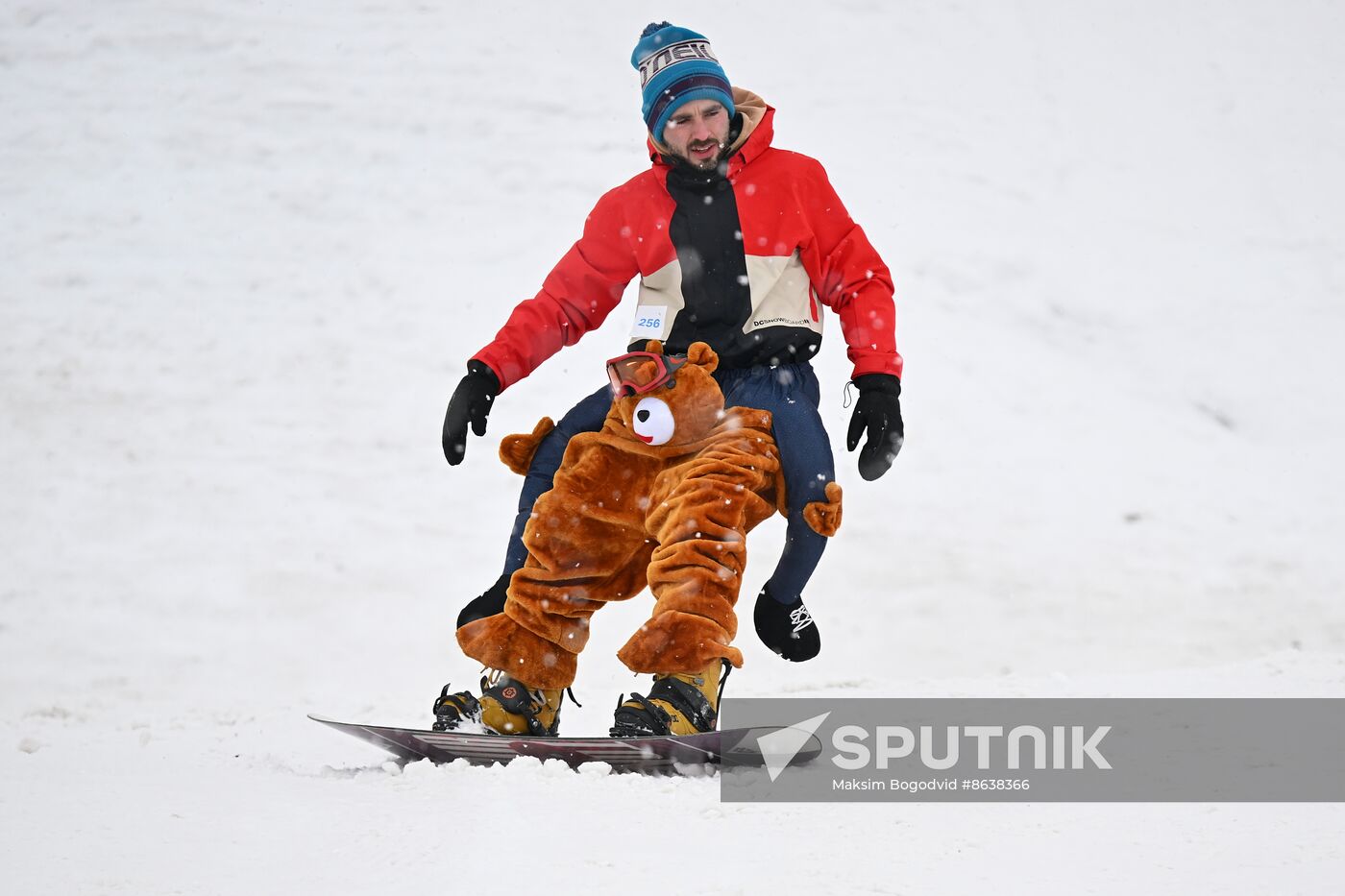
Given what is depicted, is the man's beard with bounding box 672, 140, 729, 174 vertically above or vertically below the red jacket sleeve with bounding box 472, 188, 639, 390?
above

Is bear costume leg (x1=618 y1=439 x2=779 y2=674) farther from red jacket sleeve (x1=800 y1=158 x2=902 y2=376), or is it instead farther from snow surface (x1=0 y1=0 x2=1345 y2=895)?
red jacket sleeve (x1=800 y1=158 x2=902 y2=376)

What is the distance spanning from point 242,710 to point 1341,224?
A: 7.34 meters

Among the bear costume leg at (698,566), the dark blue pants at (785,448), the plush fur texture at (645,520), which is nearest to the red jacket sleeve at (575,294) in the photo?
the dark blue pants at (785,448)

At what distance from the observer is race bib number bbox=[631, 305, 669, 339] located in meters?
2.71

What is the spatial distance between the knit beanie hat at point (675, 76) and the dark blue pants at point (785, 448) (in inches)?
22.7

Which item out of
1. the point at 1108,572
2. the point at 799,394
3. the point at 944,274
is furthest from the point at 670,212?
the point at 944,274

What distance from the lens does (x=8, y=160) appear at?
26.1 ft

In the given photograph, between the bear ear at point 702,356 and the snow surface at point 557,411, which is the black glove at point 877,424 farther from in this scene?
the snow surface at point 557,411

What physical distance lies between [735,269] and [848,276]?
0.85ft

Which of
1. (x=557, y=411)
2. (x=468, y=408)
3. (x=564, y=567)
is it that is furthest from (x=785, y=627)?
(x=557, y=411)

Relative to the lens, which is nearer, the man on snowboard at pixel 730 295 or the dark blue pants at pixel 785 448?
the dark blue pants at pixel 785 448

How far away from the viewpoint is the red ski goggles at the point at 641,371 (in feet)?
8.30

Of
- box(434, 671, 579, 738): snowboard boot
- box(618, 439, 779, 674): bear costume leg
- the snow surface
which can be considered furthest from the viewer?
box(434, 671, 579, 738): snowboard boot

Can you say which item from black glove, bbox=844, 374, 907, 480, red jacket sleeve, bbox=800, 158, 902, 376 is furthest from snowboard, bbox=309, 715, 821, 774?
red jacket sleeve, bbox=800, 158, 902, 376
